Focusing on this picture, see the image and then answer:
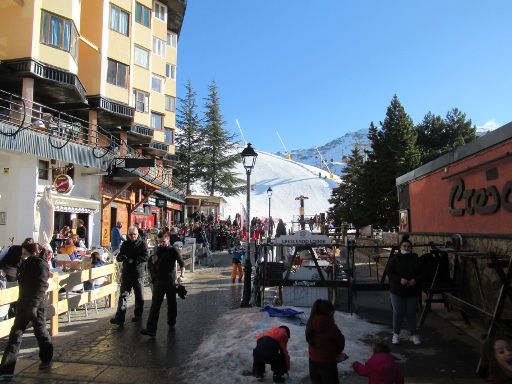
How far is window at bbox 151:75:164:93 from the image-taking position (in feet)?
115

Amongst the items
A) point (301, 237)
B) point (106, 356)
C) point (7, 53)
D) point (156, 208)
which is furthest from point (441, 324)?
point (156, 208)

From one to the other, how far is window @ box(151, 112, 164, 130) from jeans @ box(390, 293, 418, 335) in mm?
30886

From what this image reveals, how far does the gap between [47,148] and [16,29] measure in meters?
6.50

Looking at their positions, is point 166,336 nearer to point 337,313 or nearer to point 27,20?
point 337,313

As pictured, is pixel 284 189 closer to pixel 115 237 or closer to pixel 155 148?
pixel 155 148

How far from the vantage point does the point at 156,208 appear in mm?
34750

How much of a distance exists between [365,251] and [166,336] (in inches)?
648

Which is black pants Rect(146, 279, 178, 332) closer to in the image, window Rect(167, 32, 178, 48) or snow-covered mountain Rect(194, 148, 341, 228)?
window Rect(167, 32, 178, 48)

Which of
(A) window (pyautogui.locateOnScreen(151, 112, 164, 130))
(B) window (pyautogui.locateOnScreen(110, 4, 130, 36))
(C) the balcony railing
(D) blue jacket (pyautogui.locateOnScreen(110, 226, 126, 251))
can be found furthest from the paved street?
(A) window (pyautogui.locateOnScreen(151, 112, 164, 130))

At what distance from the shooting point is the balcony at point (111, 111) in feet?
80.5

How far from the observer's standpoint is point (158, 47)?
1400 inches

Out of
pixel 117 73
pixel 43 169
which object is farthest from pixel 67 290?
pixel 117 73

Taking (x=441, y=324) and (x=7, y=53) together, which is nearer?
(x=441, y=324)

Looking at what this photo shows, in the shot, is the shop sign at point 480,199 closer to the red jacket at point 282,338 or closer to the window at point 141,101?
the red jacket at point 282,338
